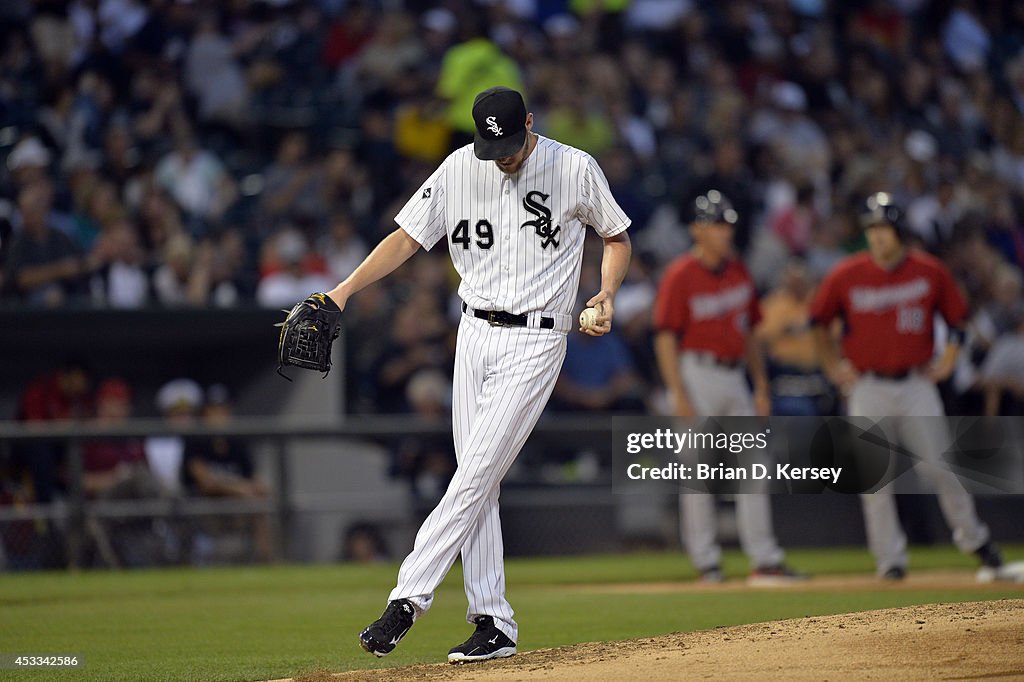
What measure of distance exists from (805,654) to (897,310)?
421 centimetres

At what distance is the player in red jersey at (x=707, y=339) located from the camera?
8.95m

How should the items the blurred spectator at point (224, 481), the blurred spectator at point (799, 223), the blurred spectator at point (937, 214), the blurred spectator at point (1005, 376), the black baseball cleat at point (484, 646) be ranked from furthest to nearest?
the blurred spectator at point (937, 214)
the blurred spectator at point (799, 223)
the blurred spectator at point (1005, 376)
the blurred spectator at point (224, 481)
the black baseball cleat at point (484, 646)

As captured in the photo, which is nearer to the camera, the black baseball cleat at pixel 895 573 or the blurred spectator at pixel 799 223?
the black baseball cleat at pixel 895 573

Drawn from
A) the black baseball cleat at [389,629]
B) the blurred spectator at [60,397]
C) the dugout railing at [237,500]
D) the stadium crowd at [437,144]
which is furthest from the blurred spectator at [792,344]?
the black baseball cleat at [389,629]

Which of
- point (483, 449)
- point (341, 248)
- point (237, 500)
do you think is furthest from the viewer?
point (341, 248)

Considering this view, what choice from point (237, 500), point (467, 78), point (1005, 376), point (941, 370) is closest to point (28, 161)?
point (237, 500)

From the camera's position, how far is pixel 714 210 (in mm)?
8969

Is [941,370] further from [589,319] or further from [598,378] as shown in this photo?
[589,319]

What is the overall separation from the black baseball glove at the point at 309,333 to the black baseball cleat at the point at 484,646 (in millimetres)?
1125

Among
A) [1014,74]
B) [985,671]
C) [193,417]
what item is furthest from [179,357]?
[1014,74]

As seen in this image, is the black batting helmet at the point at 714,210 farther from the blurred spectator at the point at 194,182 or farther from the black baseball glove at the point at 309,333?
the blurred spectator at the point at 194,182

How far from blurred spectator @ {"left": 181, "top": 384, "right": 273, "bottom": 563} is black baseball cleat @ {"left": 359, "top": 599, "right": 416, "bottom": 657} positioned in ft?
18.3

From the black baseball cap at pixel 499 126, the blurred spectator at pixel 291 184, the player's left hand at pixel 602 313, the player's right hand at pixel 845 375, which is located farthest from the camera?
the blurred spectator at pixel 291 184

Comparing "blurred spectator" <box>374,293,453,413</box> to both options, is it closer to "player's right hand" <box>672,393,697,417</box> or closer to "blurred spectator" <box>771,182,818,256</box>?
"player's right hand" <box>672,393,697,417</box>
